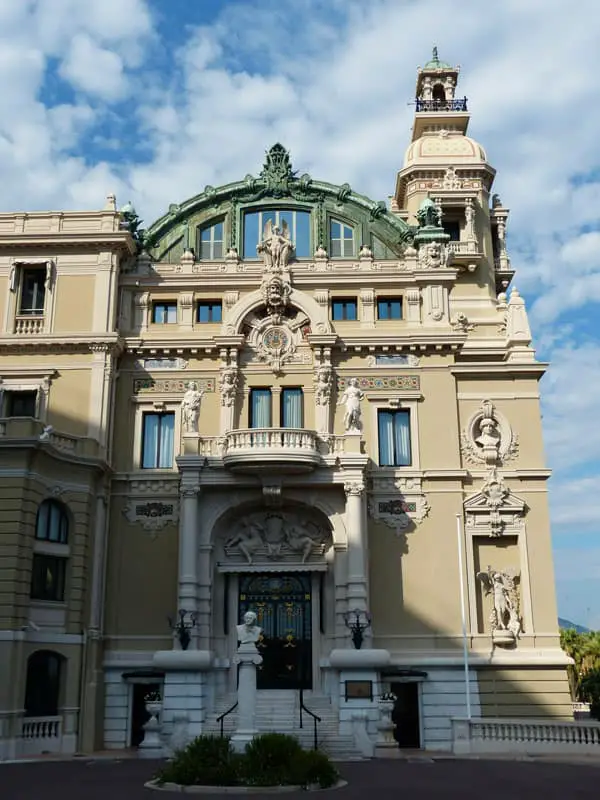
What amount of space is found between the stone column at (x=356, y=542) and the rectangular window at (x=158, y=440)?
7.76 m

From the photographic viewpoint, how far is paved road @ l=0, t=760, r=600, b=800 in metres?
19.3

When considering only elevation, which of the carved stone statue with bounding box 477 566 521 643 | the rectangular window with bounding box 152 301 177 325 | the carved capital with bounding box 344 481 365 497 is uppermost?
the rectangular window with bounding box 152 301 177 325

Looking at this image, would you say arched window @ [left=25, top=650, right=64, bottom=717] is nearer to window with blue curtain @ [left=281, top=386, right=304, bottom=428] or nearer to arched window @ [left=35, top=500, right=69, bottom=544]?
arched window @ [left=35, top=500, right=69, bottom=544]

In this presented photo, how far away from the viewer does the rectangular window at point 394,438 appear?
116ft

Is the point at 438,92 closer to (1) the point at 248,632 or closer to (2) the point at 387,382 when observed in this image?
(2) the point at 387,382

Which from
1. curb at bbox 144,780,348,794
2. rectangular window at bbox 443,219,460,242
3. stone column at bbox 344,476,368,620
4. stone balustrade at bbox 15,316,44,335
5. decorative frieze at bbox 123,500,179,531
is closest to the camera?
curb at bbox 144,780,348,794

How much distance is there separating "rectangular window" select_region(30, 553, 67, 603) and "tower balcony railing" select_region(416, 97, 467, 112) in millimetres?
34348

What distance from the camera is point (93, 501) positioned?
110ft

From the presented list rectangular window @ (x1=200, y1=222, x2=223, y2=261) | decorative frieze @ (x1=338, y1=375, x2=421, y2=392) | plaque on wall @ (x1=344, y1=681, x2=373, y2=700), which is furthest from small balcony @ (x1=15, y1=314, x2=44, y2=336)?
plaque on wall @ (x1=344, y1=681, x2=373, y2=700)

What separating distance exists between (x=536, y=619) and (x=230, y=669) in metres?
11.7

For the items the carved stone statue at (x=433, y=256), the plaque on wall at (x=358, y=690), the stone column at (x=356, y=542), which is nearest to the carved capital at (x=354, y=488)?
the stone column at (x=356, y=542)

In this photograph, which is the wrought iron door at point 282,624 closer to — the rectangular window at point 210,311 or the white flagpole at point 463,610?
the white flagpole at point 463,610

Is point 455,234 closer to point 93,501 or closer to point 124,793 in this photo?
point 93,501

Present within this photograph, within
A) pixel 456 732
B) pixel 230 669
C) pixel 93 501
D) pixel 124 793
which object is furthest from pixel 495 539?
pixel 124 793
